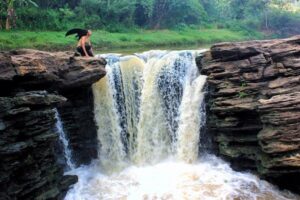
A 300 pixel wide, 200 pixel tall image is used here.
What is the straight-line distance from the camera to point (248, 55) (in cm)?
1308

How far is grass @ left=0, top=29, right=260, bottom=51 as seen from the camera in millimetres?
25516

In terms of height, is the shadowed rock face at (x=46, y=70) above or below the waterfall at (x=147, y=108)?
above

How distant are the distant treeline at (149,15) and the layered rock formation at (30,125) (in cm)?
1759

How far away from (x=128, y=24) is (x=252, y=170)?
86.7ft

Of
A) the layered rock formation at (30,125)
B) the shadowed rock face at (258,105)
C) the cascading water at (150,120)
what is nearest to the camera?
the layered rock formation at (30,125)

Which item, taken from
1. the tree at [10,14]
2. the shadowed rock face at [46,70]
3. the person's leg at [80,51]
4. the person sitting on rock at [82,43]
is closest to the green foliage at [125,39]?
the tree at [10,14]

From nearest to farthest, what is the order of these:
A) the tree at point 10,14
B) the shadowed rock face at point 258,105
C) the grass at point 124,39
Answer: the shadowed rock face at point 258,105
the grass at point 124,39
the tree at point 10,14

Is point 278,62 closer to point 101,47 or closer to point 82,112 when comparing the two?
point 82,112

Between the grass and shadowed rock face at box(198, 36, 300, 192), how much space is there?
51.0 ft

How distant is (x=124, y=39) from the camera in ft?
105

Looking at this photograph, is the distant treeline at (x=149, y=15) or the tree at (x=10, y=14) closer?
the tree at (x=10, y=14)

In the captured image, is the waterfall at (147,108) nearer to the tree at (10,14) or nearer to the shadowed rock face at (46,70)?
the shadowed rock face at (46,70)

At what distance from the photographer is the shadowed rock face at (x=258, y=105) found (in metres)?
11.0

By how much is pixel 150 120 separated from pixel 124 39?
60.9 feet
